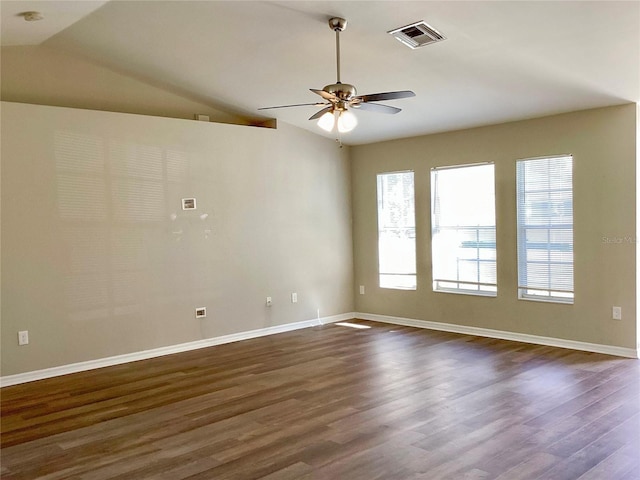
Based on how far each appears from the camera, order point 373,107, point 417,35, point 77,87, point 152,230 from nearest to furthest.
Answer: point 417,35 → point 373,107 → point 77,87 → point 152,230

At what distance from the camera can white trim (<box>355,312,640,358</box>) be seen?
521cm

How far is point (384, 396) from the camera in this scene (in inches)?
163

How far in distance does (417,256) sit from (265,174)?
7.32 ft

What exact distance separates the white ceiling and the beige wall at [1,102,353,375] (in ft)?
2.51

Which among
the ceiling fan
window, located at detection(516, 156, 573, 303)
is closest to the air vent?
the ceiling fan

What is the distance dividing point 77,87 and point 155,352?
2.89 metres

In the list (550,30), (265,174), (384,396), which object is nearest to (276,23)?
(550,30)

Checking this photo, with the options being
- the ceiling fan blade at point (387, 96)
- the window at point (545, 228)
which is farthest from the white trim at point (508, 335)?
the ceiling fan blade at point (387, 96)

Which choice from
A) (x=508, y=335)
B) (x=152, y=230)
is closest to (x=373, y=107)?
(x=152, y=230)

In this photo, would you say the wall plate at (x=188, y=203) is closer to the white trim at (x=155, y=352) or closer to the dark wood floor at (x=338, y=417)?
the white trim at (x=155, y=352)

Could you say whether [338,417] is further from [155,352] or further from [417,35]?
[417,35]

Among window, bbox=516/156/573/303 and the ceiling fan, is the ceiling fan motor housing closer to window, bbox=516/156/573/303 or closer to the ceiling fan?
the ceiling fan

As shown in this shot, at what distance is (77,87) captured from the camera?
17.8 ft

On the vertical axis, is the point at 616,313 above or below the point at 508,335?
above
